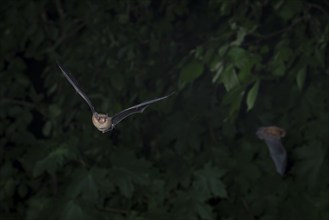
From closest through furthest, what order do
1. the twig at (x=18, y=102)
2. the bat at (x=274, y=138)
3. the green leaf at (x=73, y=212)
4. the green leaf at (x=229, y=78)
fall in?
1. the green leaf at (x=229, y=78)
2. the bat at (x=274, y=138)
3. the green leaf at (x=73, y=212)
4. the twig at (x=18, y=102)

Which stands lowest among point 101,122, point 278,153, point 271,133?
point 278,153

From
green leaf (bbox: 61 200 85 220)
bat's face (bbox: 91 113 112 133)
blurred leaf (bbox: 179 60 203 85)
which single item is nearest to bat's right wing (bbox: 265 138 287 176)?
blurred leaf (bbox: 179 60 203 85)

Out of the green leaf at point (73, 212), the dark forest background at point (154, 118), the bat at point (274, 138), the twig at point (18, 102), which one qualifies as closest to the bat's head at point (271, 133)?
the bat at point (274, 138)

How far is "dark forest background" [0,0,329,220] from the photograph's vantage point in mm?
2551

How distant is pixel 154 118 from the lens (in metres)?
3.04

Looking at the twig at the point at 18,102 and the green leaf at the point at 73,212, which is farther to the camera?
the twig at the point at 18,102

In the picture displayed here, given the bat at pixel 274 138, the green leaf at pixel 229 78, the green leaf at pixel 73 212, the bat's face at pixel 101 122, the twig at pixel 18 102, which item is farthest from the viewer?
the twig at pixel 18 102

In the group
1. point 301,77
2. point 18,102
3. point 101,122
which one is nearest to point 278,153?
point 301,77

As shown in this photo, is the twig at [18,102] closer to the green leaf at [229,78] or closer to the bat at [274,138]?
the bat at [274,138]

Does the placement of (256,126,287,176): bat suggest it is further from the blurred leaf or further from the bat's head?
the blurred leaf

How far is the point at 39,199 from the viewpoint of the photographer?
2.83 meters

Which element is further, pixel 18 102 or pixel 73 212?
pixel 18 102

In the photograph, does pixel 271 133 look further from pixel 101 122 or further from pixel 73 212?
pixel 101 122

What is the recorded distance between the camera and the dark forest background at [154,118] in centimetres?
255
